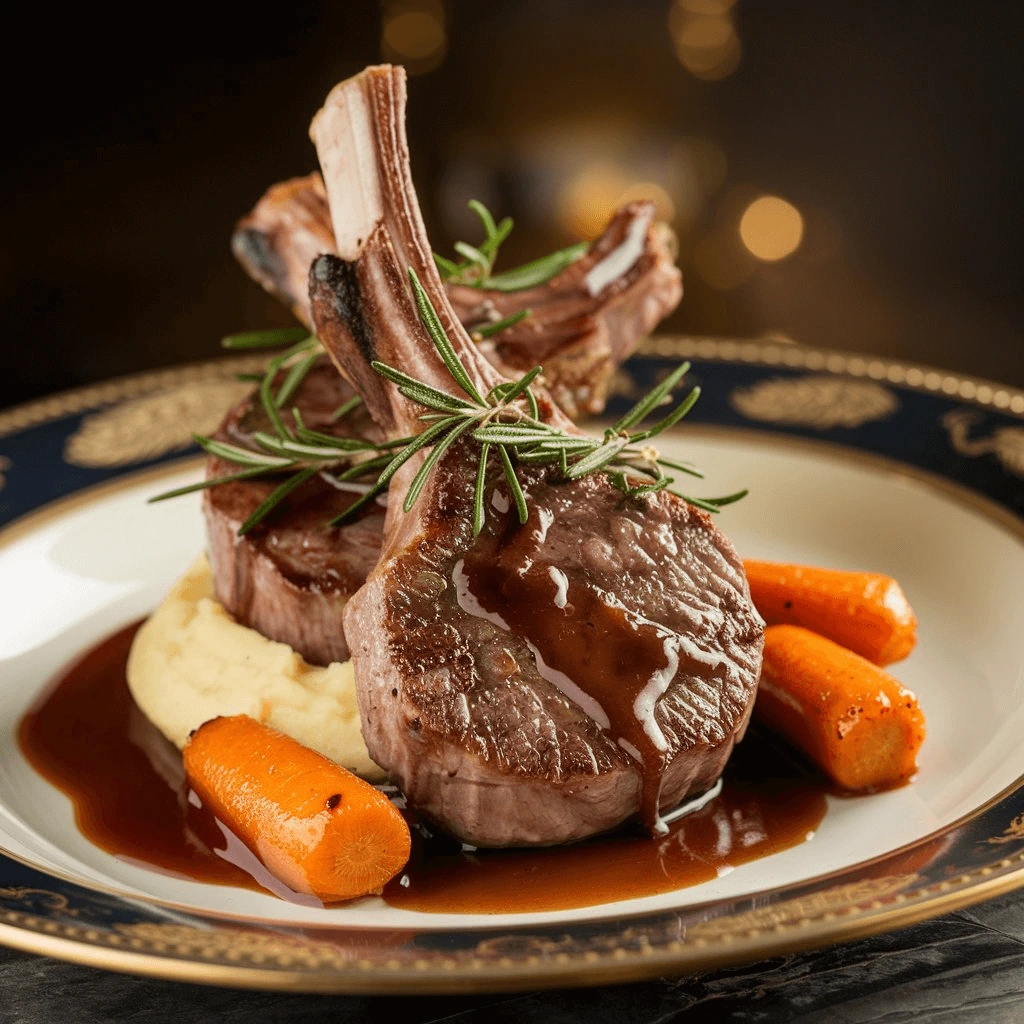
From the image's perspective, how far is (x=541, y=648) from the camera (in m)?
2.76

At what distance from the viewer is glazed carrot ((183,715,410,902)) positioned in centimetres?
267

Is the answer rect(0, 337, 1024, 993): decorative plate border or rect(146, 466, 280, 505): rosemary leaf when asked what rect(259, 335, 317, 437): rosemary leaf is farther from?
rect(0, 337, 1024, 993): decorative plate border

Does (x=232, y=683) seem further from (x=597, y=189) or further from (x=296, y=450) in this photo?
(x=597, y=189)

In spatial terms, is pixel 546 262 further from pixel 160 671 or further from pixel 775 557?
pixel 160 671

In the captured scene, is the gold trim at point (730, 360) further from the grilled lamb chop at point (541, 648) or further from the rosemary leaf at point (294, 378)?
the grilled lamb chop at point (541, 648)

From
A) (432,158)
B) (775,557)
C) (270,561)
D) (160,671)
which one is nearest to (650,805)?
(270,561)

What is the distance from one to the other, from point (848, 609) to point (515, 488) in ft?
3.91

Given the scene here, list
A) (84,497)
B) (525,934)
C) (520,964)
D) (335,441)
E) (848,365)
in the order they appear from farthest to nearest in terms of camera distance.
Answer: (848,365) → (84,497) → (335,441) → (525,934) → (520,964)

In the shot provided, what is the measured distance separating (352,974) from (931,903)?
952mm

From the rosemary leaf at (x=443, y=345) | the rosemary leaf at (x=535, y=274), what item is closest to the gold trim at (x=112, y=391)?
the rosemary leaf at (x=535, y=274)

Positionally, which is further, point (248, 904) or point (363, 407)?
point (363, 407)

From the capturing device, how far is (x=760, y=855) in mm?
2818

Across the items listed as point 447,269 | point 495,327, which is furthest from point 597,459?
point 447,269

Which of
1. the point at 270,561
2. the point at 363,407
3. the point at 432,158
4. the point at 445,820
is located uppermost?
the point at 432,158
